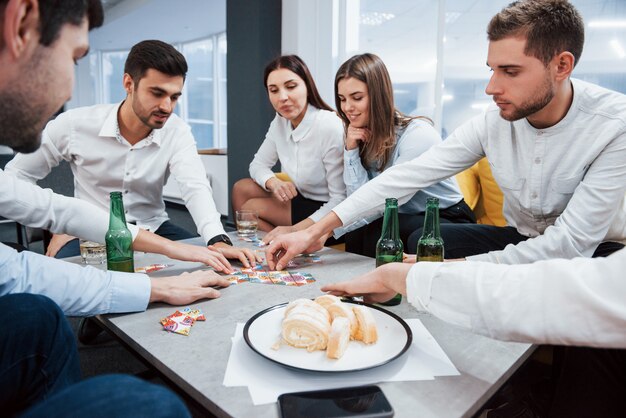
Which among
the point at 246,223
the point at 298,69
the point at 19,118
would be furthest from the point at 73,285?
the point at 298,69

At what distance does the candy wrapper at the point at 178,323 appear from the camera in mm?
1083

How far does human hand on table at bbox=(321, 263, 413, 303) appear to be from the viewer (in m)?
1.01

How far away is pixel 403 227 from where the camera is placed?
2.27 meters

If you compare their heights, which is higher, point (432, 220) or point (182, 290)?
point (432, 220)

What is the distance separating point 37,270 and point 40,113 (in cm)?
53

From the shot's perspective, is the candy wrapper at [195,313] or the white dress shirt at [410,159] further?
the white dress shirt at [410,159]

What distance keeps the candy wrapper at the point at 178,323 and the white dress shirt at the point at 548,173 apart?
0.86m

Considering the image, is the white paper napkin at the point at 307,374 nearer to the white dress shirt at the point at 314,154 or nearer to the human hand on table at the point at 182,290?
the human hand on table at the point at 182,290

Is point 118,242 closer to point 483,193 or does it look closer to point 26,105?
point 26,105

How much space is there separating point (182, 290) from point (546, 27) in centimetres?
147

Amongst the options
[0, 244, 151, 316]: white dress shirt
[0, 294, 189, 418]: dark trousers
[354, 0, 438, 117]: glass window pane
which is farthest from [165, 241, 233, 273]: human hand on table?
[354, 0, 438, 117]: glass window pane

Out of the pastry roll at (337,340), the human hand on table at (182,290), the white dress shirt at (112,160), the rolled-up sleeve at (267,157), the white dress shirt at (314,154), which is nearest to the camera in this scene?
the pastry roll at (337,340)

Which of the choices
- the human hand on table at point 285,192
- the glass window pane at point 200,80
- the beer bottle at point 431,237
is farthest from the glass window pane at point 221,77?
the beer bottle at point 431,237

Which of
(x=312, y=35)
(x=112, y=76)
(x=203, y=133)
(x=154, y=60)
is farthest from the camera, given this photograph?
(x=112, y=76)
